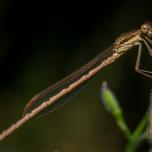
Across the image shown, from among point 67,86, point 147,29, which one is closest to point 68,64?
point 67,86

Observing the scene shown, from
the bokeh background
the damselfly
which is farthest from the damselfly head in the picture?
the bokeh background

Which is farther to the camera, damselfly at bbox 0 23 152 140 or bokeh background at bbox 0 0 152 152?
bokeh background at bbox 0 0 152 152

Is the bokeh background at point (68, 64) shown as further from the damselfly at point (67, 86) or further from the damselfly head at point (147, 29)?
the damselfly head at point (147, 29)

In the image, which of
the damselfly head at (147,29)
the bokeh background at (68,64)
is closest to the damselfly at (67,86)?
the damselfly head at (147,29)

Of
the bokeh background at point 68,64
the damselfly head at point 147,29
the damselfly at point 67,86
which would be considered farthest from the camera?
the bokeh background at point 68,64

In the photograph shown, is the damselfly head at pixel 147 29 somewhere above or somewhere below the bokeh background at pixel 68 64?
below

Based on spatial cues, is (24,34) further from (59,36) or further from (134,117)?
(134,117)

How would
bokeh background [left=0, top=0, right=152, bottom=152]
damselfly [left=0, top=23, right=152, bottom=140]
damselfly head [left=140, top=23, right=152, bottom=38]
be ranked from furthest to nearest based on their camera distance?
1. bokeh background [left=0, top=0, right=152, bottom=152]
2. damselfly [left=0, top=23, right=152, bottom=140]
3. damselfly head [left=140, top=23, right=152, bottom=38]

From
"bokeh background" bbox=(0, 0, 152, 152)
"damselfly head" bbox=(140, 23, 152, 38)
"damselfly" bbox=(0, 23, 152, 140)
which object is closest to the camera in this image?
"damselfly head" bbox=(140, 23, 152, 38)

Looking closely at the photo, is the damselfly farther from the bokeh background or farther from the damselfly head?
the bokeh background

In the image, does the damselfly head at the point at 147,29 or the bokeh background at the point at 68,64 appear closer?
the damselfly head at the point at 147,29
